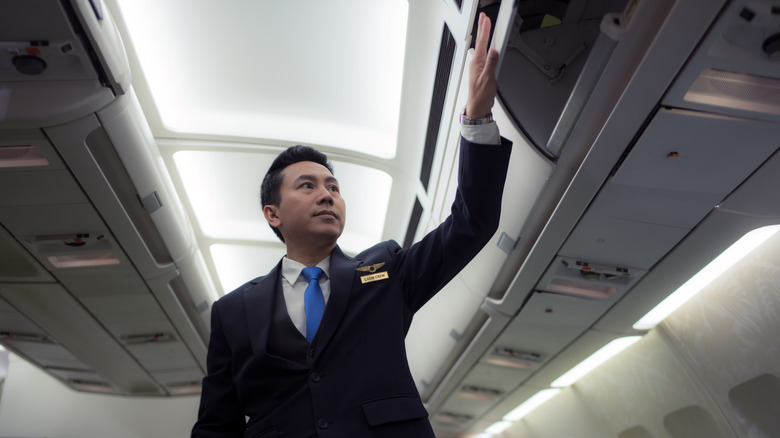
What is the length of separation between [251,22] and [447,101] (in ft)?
4.94

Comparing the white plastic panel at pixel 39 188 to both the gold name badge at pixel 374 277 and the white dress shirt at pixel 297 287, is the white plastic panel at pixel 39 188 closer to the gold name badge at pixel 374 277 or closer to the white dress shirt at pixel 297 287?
the white dress shirt at pixel 297 287

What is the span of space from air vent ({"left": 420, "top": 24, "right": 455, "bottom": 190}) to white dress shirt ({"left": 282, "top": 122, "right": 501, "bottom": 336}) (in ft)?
6.54

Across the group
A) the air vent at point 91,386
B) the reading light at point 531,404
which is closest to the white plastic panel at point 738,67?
the reading light at point 531,404

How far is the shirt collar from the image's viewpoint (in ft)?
6.05

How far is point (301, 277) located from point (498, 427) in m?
8.81

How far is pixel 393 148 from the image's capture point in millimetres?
4953

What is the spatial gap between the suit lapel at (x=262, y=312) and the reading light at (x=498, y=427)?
26.9 ft

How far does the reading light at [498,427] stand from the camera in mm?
9352

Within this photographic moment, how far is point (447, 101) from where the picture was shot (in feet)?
12.6

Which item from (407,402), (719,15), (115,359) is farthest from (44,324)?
(719,15)

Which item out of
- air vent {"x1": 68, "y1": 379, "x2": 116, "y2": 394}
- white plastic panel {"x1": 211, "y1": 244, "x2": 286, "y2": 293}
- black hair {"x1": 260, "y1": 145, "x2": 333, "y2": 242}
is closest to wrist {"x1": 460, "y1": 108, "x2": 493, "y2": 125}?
black hair {"x1": 260, "y1": 145, "x2": 333, "y2": 242}

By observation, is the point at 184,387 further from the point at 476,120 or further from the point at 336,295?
the point at 476,120

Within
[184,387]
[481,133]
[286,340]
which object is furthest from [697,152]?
[184,387]

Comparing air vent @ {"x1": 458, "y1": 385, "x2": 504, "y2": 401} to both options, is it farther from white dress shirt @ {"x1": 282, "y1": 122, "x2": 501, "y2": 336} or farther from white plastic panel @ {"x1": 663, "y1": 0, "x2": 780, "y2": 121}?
white dress shirt @ {"x1": 282, "y1": 122, "x2": 501, "y2": 336}
